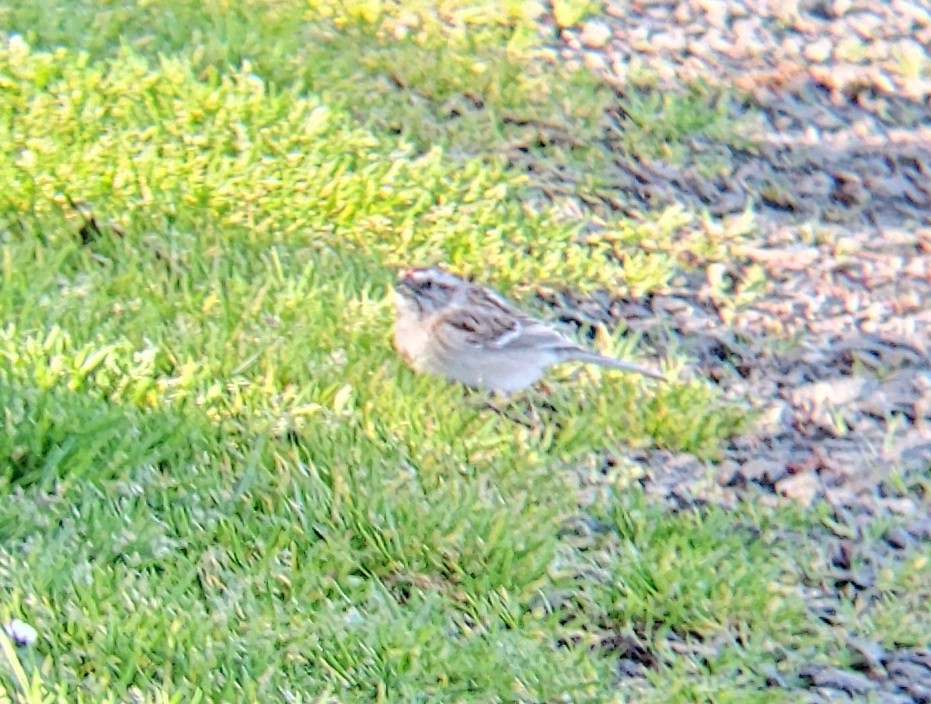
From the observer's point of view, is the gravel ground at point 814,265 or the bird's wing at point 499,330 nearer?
the gravel ground at point 814,265

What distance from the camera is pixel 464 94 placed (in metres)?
8.66

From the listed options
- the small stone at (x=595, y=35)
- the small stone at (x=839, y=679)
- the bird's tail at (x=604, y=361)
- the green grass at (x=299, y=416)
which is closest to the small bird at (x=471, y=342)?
the bird's tail at (x=604, y=361)

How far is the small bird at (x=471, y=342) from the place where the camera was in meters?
6.26

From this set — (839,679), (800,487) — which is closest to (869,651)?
(839,679)

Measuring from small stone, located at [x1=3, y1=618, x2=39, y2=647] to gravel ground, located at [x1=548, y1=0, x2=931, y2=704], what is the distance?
93.3 inches

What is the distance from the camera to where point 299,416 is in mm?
5762

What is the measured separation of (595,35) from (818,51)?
4.68 feet

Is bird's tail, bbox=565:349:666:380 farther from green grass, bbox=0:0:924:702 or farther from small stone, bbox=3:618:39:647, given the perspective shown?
small stone, bbox=3:618:39:647

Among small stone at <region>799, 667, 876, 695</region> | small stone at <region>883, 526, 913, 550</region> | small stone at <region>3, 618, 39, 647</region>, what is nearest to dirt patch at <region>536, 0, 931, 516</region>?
small stone at <region>883, 526, 913, 550</region>

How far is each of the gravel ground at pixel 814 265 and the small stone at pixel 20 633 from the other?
2.37 metres

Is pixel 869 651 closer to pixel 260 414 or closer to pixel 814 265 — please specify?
pixel 260 414

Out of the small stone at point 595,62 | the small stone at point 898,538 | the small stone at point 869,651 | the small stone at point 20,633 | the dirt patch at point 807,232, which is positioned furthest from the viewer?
the small stone at point 595,62

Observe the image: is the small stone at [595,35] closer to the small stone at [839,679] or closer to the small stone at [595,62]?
the small stone at [595,62]

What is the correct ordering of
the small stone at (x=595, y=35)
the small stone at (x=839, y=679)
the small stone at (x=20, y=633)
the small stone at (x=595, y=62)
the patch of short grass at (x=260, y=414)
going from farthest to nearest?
the small stone at (x=595, y=35) < the small stone at (x=595, y=62) < the small stone at (x=839, y=679) < the patch of short grass at (x=260, y=414) < the small stone at (x=20, y=633)
